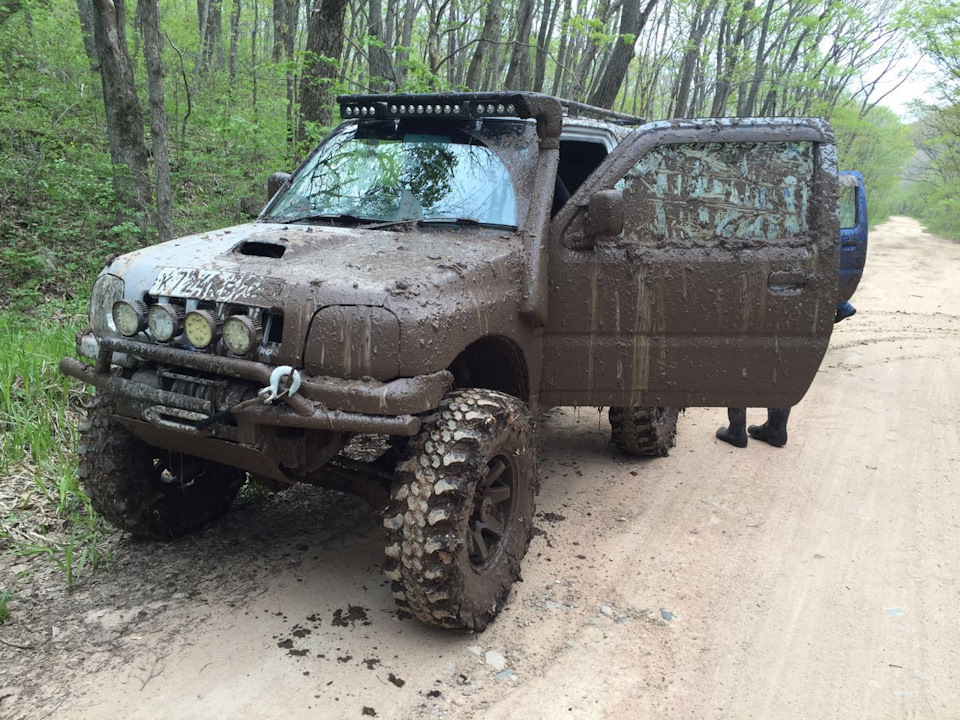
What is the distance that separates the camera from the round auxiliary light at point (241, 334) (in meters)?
2.59

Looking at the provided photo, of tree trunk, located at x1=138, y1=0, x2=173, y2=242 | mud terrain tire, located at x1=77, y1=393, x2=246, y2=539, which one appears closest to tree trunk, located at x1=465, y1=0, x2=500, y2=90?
tree trunk, located at x1=138, y1=0, x2=173, y2=242

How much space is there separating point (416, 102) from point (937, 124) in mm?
32805

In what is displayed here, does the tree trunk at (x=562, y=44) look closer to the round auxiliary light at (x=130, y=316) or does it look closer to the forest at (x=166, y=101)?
the forest at (x=166, y=101)

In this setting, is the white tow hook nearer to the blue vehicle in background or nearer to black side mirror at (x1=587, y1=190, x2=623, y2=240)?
black side mirror at (x1=587, y1=190, x2=623, y2=240)

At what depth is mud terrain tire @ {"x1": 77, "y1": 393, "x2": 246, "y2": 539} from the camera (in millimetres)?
3279

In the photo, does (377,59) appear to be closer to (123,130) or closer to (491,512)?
(123,130)

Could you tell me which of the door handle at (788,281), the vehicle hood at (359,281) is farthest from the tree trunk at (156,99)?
the door handle at (788,281)

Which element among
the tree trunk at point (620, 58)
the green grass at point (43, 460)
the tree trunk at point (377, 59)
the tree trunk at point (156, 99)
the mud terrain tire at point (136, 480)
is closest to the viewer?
the mud terrain tire at point (136, 480)

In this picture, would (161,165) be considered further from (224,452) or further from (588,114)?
(224,452)

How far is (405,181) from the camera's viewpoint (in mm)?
3777

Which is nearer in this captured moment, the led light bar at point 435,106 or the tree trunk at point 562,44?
the led light bar at point 435,106

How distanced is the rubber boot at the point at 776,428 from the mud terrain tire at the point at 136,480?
401 centimetres

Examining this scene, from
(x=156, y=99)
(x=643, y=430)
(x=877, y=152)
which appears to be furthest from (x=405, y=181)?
(x=877, y=152)

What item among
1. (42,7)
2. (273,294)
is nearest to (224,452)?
(273,294)
